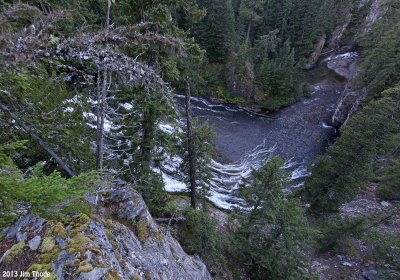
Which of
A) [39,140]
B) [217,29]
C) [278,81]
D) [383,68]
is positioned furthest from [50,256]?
[217,29]

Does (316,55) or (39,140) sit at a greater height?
(316,55)

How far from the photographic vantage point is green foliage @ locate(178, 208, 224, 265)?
11258 mm

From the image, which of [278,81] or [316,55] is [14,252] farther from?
[316,55]

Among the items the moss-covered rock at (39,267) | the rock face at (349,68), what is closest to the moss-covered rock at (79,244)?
the moss-covered rock at (39,267)

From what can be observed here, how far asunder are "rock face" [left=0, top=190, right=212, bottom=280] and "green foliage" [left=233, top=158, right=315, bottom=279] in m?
7.19

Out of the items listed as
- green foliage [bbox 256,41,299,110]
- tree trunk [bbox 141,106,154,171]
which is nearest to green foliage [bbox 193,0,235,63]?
green foliage [bbox 256,41,299,110]

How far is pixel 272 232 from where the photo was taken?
1325 centimetres

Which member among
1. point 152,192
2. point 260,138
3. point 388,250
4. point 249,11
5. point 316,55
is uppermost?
point 249,11

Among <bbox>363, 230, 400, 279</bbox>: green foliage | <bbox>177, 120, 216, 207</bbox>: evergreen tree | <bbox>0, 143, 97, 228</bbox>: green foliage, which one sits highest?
<bbox>0, 143, 97, 228</bbox>: green foliage

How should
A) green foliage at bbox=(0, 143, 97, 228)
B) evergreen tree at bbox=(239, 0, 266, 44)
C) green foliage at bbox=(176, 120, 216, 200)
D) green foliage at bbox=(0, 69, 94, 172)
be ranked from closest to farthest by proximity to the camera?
green foliage at bbox=(0, 143, 97, 228) < green foliage at bbox=(0, 69, 94, 172) < green foliage at bbox=(176, 120, 216, 200) < evergreen tree at bbox=(239, 0, 266, 44)

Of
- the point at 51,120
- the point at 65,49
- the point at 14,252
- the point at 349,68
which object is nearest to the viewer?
→ the point at 14,252

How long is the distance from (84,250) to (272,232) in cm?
1071

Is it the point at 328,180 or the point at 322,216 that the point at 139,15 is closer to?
the point at 328,180

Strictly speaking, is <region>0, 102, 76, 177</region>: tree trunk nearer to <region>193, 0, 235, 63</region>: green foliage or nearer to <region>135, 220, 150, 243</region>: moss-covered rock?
<region>135, 220, 150, 243</region>: moss-covered rock
